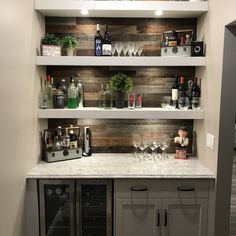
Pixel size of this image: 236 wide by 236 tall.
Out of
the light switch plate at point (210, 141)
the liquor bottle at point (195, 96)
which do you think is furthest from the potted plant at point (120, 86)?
the light switch plate at point (210, 141)

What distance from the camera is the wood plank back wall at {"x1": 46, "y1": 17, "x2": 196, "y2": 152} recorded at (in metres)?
2.85

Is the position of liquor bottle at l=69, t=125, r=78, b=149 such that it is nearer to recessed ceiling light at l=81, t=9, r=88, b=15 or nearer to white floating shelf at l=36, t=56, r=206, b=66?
white floating shelf at l=36, t=56, r=206, b=66

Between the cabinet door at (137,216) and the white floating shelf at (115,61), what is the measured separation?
1.19m

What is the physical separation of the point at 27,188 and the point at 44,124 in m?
0.71

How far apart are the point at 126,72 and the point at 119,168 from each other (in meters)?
1.00

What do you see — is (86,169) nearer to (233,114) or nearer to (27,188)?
(27,188)

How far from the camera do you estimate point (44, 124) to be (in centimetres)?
283

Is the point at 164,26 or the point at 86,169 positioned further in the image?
the point at 164,26

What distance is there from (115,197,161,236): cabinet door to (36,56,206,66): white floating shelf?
3.90ft

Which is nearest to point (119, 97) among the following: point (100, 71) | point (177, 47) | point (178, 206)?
point (100, 71)

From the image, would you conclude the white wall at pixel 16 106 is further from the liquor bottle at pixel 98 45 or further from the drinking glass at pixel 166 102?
the drinking glass at pixel 166 102

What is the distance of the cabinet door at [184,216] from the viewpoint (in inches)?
93.4

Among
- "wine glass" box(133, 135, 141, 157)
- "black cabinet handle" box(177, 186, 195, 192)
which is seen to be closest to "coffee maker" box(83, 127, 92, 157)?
"wine glass" box(133, 135, 141, 157)

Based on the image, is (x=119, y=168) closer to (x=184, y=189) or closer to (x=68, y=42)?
(x=184, y=189)
